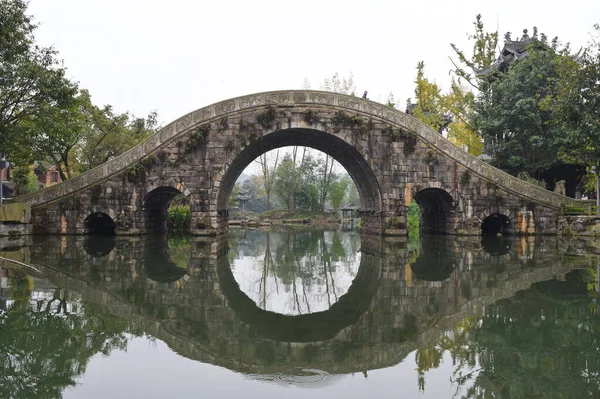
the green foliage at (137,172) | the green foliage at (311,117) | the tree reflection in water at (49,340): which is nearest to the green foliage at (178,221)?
the green foliage at (137,172)

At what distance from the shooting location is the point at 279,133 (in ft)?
68.9

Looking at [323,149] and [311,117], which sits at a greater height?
[311,117]

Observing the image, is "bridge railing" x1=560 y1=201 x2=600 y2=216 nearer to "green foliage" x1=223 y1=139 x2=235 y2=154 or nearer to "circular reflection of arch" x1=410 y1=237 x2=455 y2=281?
"circular reflection of arch" x1=410 y1=237 x2=455 y2=281

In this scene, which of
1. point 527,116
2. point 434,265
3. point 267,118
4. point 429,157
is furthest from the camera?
point 527,116

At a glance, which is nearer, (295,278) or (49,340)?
(49,340)

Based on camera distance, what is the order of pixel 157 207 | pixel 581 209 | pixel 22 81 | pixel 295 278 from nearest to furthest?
pixel 295 278 → pixel 22 81 → pixel 581 209 → pixel 157 207

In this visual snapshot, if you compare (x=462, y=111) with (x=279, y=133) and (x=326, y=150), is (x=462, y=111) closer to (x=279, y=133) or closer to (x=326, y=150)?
(x=326, y=150)

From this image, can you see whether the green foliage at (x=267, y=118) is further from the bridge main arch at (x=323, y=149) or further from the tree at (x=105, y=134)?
the tree at (x=105, y=134)

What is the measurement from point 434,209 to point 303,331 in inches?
780

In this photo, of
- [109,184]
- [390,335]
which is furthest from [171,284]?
[109,184]

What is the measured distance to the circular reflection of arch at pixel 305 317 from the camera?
5.51 m

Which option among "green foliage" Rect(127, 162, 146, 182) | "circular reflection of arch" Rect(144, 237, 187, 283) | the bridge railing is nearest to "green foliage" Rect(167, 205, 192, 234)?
"green foliage" Rect(127, 162, 146, 182)

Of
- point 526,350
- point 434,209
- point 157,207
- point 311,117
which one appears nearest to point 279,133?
A: point 311,117

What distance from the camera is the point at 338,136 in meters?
20.4
